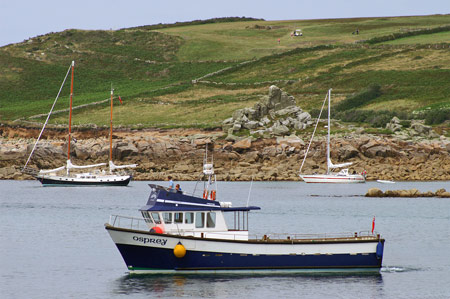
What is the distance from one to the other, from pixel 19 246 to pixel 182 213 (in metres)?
14.8

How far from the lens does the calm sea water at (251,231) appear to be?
3738cm

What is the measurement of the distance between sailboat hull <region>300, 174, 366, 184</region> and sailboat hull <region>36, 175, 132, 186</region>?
70.2ft

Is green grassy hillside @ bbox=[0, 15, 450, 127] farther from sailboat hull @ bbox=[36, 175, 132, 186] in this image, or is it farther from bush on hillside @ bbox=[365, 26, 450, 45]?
sailboat hull @ bbox=[36, 175, 132, 186]

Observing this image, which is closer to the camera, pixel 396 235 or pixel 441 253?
pixel 441 253

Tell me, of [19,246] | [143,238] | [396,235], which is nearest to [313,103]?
[396,235]

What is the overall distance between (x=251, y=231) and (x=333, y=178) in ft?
153

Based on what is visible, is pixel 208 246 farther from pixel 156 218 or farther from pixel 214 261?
pixel 156 218

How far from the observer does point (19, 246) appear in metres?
49.6

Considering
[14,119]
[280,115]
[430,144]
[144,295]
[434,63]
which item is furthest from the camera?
[434,63]

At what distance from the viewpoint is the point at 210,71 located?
17162 cm

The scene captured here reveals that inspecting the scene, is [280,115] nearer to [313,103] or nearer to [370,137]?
[370,137]

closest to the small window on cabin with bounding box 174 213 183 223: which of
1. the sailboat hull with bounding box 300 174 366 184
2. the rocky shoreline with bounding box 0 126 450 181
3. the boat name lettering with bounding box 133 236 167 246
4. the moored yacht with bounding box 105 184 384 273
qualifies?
the moored yacht with bounding box 105 184 384 273

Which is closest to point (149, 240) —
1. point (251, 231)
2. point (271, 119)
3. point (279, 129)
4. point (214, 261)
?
point (214, 261)

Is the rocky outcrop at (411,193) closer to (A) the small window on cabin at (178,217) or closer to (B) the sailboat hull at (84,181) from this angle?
(B) the sailboat hull at (84,181)
